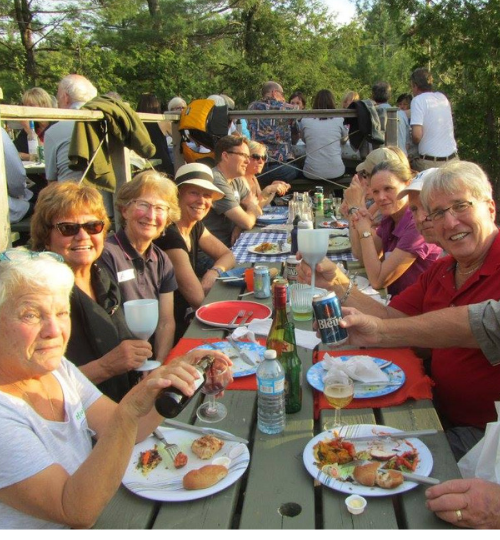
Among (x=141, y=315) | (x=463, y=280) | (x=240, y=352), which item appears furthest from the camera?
(x=463, y=280)

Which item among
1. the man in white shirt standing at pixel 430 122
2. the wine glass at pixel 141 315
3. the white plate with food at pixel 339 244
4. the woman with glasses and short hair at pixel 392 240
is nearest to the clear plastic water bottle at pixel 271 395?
the wine glass at pixel 141 315

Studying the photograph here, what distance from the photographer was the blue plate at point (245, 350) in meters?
2.02

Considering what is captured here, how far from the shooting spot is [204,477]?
1.38 m

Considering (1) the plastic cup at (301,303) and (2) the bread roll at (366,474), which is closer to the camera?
(2) the bread roll at (366,474)

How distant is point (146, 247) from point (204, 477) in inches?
72.1

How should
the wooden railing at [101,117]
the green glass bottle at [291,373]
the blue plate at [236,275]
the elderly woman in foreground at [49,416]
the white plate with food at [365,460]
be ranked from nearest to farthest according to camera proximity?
the elderly woman in foreground at [49,416] → the white plate with food at [365,460] → the green glass bottle at [291,373] → the wooden railing at [101,117] → the blue plate at [236,275]

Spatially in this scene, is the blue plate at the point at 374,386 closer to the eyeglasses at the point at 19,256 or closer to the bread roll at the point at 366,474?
the bread roll at the point at 366,474

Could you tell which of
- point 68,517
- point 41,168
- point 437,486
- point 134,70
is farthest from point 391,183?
point 134,70

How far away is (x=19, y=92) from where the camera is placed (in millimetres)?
14469

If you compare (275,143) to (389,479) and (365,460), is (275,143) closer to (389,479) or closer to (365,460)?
(365,460)

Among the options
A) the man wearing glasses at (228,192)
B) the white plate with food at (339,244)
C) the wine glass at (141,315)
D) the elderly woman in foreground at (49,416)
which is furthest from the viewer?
the man wearing glasses at (228,192)

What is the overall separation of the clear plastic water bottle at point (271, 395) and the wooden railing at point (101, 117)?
4.03ft

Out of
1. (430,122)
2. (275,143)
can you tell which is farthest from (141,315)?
(430,122)

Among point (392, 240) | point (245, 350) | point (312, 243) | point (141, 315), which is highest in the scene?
point (312, 243)
